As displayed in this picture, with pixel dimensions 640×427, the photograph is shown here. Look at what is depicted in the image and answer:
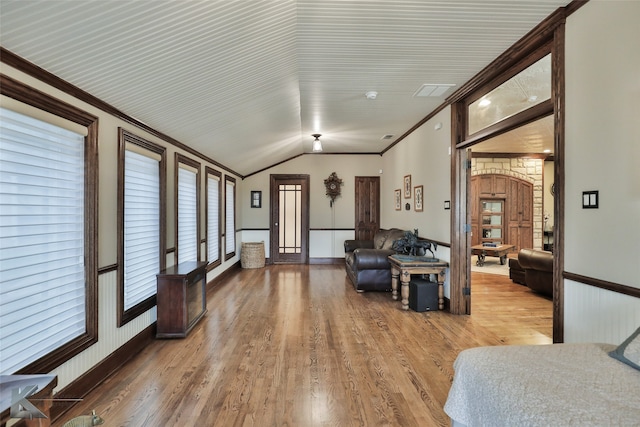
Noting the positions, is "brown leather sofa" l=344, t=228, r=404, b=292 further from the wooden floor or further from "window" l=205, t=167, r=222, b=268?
"window" l=205, t=167, r=222, b=268

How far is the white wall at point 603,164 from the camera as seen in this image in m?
1.79

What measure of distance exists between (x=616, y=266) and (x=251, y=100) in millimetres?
3395

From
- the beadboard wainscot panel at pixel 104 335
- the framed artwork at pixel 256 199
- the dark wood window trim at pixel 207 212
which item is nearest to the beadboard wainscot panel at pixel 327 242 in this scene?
the framed artwork at pixel 256 199

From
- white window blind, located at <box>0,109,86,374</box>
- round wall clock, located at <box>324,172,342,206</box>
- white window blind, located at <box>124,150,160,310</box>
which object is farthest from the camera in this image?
round wall clock, located at <box>324,172,342,206</box>

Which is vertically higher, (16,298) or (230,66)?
(230,66)

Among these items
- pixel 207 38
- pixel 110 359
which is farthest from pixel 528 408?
pixel 110 359

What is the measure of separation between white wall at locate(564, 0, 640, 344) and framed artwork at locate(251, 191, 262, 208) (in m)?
6.46

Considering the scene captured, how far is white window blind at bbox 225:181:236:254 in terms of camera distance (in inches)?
260

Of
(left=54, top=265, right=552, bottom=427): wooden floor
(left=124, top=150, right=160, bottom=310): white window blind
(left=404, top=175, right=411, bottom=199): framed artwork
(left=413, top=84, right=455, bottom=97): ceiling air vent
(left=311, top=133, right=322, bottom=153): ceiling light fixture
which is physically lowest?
(left=54, top=265, right=552, bottom=427): wooden floor

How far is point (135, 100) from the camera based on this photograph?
265cm

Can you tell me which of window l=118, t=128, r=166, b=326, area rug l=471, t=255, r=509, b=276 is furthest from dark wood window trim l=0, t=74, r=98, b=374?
A: area rug l=471, t=255, r=509, b=276

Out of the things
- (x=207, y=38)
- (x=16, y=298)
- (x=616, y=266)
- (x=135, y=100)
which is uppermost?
(x=207, y=38)

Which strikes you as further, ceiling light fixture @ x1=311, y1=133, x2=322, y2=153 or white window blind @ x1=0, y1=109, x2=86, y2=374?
ceiling light fixture @ x1=311, y1=133, x2=322, y2=153

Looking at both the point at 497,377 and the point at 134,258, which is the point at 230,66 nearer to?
the point at 134,258
